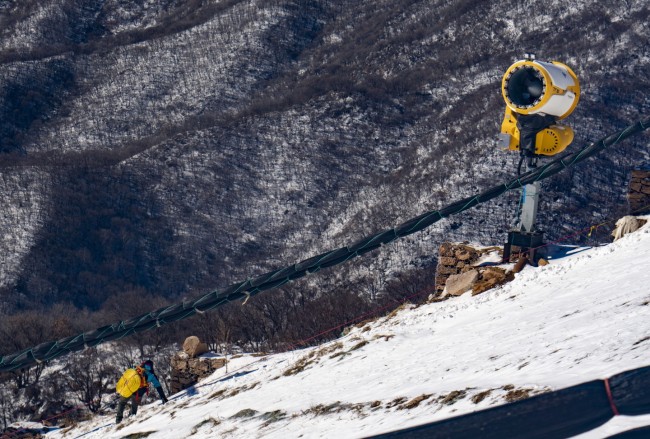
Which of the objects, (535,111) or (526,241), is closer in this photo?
(526,241)

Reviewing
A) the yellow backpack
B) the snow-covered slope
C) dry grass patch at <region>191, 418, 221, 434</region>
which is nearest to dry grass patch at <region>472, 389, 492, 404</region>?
the snow-covered slope

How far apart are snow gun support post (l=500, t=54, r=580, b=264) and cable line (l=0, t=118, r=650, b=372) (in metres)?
0.57

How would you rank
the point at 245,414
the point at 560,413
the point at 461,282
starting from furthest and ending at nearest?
the point at 461,282 < the point at 245,414 < the point at 560,413

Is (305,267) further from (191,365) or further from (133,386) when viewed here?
(191,365)

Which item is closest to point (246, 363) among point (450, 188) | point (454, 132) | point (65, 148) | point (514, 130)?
point (514, 130)

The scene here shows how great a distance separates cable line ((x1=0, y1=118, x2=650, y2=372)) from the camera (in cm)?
2828

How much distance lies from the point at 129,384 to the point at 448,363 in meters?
12.0

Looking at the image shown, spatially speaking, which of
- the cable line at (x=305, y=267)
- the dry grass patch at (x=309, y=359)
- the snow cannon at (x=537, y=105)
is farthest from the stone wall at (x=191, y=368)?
the snow cannon at (x=537, y=105)

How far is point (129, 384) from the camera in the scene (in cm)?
2897

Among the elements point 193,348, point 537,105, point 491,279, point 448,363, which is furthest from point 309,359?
point 537,105

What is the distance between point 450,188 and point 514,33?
58635 millimetres

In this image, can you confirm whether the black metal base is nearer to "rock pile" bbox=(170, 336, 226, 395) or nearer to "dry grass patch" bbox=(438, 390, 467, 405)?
"rock pile" bbox=(170, 336, 226, 395)

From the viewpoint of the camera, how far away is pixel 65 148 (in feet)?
582

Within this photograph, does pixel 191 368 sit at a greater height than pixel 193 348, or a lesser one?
lesser
